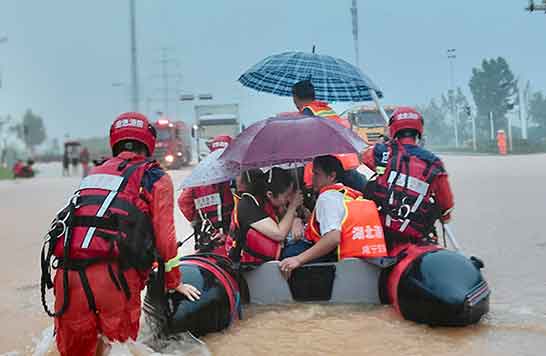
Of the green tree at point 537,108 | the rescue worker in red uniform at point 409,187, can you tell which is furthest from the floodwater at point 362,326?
the green tree at point 537,108

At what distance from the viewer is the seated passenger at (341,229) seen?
5.46 metres

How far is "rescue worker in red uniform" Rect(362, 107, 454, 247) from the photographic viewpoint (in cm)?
561

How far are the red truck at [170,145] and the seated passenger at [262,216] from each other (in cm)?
2748

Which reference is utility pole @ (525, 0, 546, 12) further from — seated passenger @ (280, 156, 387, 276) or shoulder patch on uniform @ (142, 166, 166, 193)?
shoulder patch on uniform @ (142, 166, 166, 193)

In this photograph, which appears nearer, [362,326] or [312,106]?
[362,326]

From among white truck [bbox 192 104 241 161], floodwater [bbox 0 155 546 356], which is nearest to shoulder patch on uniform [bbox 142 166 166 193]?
floodwater [bbox 0 155 546 356]

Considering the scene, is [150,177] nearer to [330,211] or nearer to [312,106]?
[330,211]

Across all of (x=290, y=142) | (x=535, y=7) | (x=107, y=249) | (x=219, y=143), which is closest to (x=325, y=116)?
(x=219, y=143)

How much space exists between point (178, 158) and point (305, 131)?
1188 inches

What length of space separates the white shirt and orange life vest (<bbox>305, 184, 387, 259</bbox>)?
65 millimetres

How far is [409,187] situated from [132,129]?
8.11 ft

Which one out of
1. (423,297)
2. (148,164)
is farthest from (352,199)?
(148,164)

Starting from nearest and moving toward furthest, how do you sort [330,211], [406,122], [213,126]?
[330,211] → [406,122] → [213,126]

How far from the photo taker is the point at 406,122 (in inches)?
229
